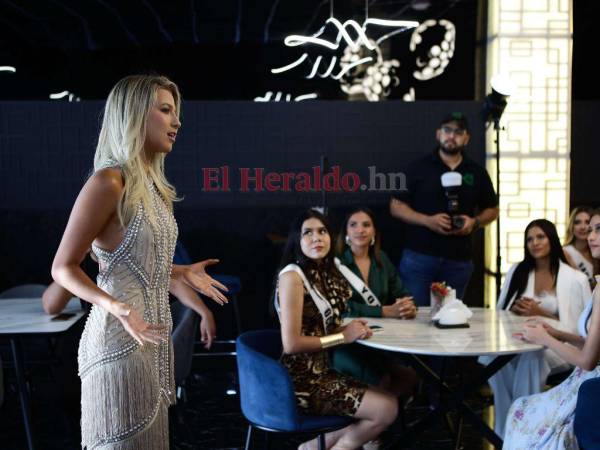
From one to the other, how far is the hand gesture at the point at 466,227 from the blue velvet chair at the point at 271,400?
89.2 inches

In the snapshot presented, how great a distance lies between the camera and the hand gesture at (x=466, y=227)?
504cm

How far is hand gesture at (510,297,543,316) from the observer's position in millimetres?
3777

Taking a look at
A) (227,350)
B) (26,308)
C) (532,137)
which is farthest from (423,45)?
(26,308)

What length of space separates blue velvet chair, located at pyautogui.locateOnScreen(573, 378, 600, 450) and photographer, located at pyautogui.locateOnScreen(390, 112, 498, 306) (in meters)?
2.68

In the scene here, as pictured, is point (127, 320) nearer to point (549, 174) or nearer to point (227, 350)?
point (227, 350)

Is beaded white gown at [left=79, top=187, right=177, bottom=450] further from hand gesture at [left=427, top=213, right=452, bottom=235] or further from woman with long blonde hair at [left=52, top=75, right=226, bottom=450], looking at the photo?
hand gesture at [left=427, top=213, right=452, bottom=235]

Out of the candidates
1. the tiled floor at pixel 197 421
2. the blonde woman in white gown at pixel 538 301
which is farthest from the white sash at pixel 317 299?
the blonde woman in white gown at pixel 538 301

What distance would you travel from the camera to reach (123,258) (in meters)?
1.94

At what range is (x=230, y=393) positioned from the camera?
5.04 metres

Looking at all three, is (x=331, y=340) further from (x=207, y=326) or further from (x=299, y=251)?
(x=207, y=326)

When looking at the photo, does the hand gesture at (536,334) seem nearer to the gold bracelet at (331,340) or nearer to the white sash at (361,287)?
the gold bracelet at (331,340)

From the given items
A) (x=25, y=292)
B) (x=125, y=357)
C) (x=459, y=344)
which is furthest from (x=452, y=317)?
(x=25, y=292)

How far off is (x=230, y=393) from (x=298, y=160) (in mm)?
2011

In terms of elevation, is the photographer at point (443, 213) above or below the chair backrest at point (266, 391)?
above
